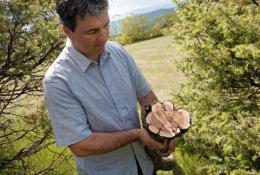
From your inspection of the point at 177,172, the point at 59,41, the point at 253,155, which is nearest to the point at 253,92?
the point at 253,155

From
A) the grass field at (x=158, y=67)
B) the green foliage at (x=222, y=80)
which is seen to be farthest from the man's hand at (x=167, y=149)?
the grass field at (x=158, y=67)

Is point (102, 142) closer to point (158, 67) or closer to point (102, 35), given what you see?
point (102, 35)

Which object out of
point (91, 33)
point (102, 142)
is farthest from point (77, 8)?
point (102, 142)

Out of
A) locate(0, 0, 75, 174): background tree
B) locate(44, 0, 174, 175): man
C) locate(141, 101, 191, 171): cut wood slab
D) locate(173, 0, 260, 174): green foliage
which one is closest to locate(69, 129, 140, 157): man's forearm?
locate(44, 0, 174, 175): man

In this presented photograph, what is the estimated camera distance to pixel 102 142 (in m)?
1.90

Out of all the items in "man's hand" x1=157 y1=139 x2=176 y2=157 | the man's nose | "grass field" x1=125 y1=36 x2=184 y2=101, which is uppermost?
the man's nose

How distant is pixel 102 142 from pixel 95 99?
0.21 metres

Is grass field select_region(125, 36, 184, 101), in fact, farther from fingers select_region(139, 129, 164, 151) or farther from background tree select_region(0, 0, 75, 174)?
fingers select_region(139, 129, 164, 151)

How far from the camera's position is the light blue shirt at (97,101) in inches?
74.9

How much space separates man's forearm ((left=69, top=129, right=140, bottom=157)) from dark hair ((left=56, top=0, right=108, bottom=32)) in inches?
20.6

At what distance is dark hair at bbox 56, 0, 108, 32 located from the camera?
1804 mm

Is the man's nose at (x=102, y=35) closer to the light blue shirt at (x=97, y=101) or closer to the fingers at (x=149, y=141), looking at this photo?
the light blue shirt at (x=97, y=101)

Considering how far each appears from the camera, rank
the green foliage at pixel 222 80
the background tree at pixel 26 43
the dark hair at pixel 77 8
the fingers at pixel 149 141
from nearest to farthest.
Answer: the dark hair at pixel 77 8 < the fingers at pixel 149 141 < the green foliage at pixel 222 80 < the background tree at pixel 26 43

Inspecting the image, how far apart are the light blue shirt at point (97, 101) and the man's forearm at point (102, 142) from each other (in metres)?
0.03
